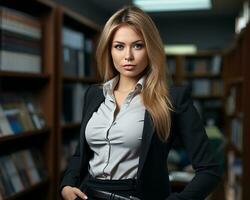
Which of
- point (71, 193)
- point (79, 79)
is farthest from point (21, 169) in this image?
point (71, 193)

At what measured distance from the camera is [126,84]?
4.17 feet

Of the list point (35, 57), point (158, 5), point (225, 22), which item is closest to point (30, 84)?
point (35, 57)

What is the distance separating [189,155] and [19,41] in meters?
1.48

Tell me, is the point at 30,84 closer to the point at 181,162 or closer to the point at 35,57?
the point at 35,57

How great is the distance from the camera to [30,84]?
2.54 m

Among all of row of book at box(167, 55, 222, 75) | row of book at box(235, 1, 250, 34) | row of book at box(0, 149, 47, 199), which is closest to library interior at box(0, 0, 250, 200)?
row of book at box(0, 149, 47, 199)

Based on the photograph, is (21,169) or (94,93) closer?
(94,93)

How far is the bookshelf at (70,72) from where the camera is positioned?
2.59 meters

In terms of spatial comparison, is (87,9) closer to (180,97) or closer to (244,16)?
(244,16)

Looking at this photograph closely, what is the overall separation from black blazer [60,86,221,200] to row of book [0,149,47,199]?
45.9 inches

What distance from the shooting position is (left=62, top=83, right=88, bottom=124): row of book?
2886 mm

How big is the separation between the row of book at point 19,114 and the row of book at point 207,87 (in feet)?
12.7

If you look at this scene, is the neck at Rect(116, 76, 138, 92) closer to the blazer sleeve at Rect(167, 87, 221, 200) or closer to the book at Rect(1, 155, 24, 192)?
the blazer sleeve at Rect(167, 87, 221, 200)

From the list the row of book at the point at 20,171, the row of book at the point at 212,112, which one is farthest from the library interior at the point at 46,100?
the row of book at the point at 212,112
